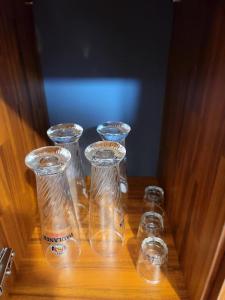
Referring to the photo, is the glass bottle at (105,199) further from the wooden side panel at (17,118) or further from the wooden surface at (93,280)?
the wooden side panel at (17,118)

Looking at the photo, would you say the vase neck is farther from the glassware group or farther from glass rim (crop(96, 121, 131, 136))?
glass rim (crop(96, 121, 131, 136))

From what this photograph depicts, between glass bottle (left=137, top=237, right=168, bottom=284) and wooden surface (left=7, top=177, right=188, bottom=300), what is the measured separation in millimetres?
13

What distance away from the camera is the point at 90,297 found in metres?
0.48

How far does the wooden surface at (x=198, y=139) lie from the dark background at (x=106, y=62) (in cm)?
6

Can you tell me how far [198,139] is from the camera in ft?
1.38

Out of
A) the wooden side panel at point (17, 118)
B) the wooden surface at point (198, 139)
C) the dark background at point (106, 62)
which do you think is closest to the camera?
the wooden surface at point (198, 139)

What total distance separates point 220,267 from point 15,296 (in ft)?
1.25

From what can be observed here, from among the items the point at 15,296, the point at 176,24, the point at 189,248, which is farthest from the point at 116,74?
the point at 15,296

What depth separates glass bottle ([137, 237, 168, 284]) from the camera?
1.64ft

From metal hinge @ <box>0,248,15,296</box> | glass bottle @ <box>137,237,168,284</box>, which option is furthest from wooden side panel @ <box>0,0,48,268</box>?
glass bottle @ <box>137,237,168,284</box>

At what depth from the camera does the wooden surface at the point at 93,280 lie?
0.48 meters

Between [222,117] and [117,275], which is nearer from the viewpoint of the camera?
[222,117]

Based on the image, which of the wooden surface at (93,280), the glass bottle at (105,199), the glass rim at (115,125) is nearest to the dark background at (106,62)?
the glass rim at (115,125)

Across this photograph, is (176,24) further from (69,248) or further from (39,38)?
(69,248)
